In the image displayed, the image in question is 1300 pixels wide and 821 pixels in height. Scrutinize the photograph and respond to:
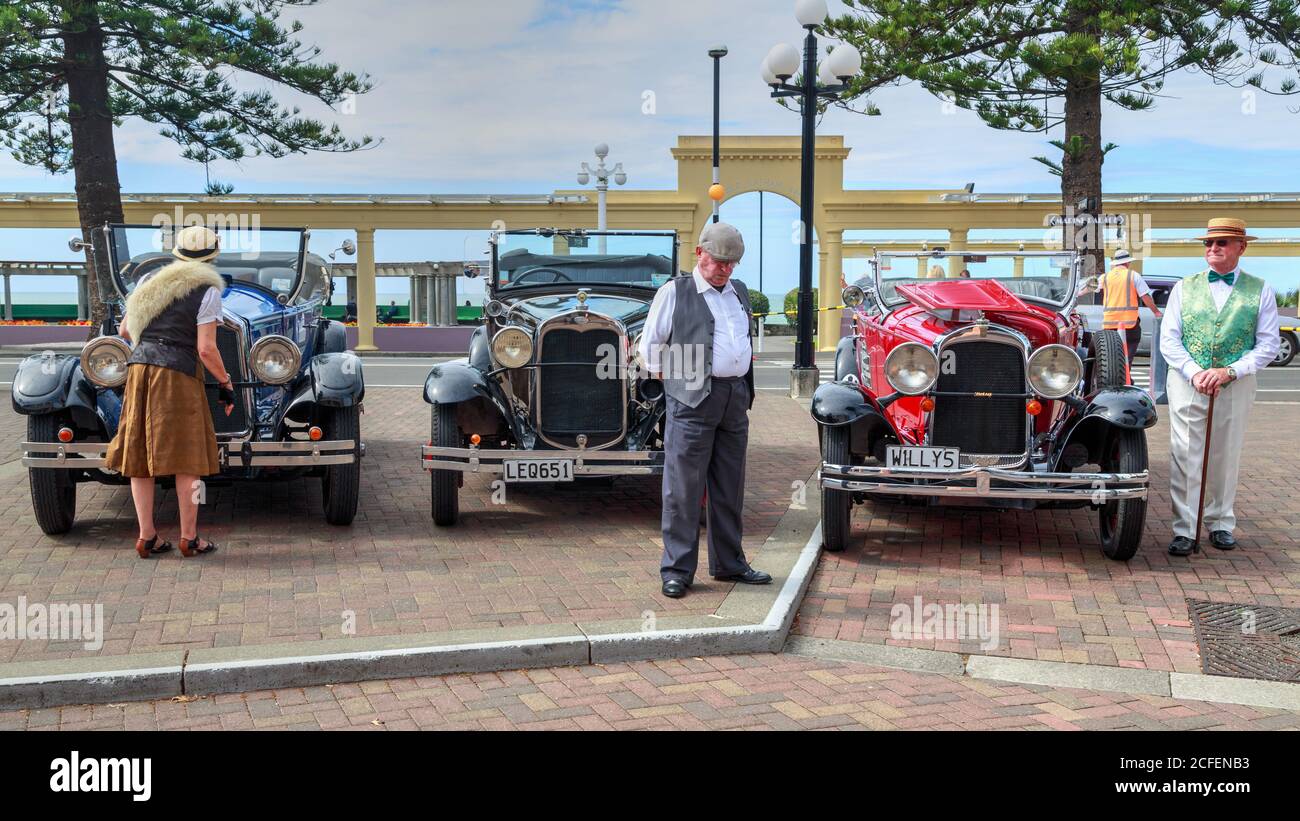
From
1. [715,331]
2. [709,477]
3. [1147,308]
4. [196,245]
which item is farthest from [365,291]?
[715,331]

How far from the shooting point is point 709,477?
5965 millimetres

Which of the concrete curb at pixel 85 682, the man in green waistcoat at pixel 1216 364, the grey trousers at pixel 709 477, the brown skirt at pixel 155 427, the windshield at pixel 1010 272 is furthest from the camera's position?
the windshield at pixel 1010 272

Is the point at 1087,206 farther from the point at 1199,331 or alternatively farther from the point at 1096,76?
the point at 1199,331

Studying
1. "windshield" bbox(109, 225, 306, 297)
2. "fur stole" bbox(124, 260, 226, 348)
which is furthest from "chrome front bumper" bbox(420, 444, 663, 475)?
"windshield" bbox(109, 225, 306, 297)

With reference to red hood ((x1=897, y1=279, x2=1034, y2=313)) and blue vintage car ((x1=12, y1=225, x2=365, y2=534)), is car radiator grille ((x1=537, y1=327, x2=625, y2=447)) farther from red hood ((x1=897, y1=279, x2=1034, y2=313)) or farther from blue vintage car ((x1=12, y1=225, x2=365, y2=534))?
red hood ((x1=897, y1=279, x2=1034, y2=313))

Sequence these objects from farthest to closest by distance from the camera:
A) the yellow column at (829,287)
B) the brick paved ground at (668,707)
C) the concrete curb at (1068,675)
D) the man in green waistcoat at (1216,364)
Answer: the yellow column at (829,287)
the man in green waistcoat at (1216,364)
the concrete curb at (1068,675)
the brick paved ground at (668,707)

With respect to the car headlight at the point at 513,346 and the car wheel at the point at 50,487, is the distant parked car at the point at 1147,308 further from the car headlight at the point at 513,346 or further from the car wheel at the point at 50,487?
the car wheel at the point at 50,487

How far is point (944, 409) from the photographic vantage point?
267 inches

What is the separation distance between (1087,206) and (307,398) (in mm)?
13976

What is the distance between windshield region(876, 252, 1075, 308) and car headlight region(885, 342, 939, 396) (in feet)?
3.92

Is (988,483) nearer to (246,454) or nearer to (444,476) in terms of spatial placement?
(444,476)

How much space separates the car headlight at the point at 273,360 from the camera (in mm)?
7176

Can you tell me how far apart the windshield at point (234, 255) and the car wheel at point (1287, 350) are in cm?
2059

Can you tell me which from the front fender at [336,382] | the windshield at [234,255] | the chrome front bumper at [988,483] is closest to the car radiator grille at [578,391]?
the front fender at [336,382]
